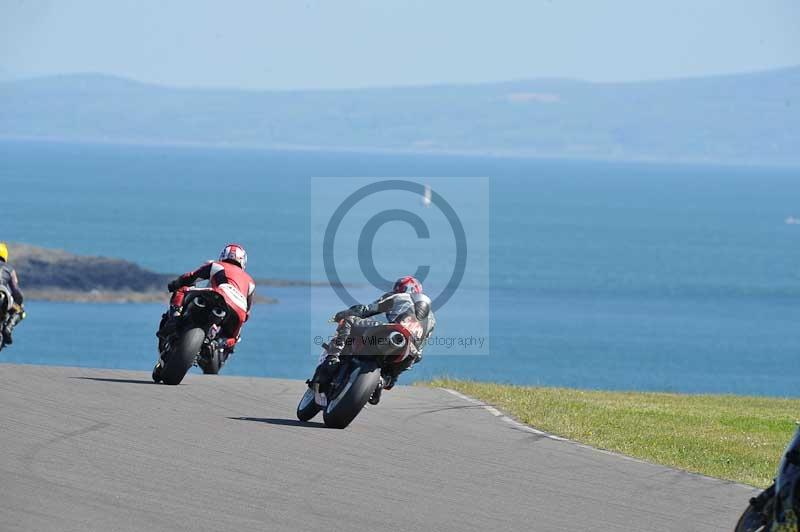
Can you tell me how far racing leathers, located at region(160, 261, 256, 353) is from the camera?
51.4 ft

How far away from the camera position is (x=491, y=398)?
1662 cm

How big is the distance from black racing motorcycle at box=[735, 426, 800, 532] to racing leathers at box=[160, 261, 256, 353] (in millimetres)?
8655

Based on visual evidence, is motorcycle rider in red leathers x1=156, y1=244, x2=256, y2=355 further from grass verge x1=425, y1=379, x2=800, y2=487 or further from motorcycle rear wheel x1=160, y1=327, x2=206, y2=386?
grass verge x1=425, y1=379, x2=800, y2=487

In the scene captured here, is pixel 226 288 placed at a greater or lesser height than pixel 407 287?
lesser

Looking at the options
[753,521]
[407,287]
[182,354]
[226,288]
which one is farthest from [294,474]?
[226,288]

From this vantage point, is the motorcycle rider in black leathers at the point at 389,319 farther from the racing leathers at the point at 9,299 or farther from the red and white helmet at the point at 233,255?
the racing leathers at the point at 9,299

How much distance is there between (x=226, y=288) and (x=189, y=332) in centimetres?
68

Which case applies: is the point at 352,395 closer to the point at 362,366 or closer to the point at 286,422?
the point at 362,366

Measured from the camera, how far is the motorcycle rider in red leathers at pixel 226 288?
51.3 feet

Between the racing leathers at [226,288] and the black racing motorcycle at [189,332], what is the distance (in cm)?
9

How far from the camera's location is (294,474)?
10.5 m

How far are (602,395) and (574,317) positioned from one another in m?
106

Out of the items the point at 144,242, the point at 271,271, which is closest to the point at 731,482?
the point at 271,271

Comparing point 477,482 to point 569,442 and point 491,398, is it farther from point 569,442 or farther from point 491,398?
point 491,398
